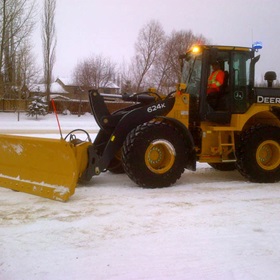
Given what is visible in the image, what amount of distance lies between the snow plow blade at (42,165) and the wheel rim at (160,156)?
1.07m

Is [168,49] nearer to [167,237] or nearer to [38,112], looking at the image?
[38,112]

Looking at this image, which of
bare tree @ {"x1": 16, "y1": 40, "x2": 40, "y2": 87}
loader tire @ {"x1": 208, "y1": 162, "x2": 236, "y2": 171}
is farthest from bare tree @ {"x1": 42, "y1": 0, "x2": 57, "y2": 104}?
loader tire @ {"x1": 208, "y1": 162, "x2": 236, "y2": 171}

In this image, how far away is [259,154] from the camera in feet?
22.8

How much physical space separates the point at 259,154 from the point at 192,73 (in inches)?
76.8

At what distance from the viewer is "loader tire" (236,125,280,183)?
6.78 m

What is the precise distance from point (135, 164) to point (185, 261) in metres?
2.75

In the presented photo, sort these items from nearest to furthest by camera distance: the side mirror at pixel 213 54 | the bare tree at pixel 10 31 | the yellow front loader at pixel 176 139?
the yellow front loader at pixel 176 139
the side mirror at pixel 213 54
the bare tree at pixel 10 31

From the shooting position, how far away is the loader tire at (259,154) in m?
6.78

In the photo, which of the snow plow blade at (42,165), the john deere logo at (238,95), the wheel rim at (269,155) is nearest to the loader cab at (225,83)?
the john deere logo at (238,95)

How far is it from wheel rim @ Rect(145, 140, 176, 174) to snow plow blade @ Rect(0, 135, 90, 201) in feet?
3.51

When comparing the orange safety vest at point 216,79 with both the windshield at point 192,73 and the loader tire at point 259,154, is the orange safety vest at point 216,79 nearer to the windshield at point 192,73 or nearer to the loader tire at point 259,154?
the windshield at point 192,73

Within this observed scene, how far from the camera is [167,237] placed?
4.07 meters

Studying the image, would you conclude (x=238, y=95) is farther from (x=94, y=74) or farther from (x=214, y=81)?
(x=94, y=74)

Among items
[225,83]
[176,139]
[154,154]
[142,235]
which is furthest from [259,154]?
[142,235]
